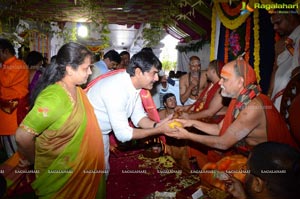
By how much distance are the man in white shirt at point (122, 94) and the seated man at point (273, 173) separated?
1368mm

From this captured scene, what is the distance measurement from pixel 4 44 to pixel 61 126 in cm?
277

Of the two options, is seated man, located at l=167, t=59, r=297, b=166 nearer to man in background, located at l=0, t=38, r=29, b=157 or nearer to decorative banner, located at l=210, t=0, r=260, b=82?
decorative banner, located at l=210, t=0, r=260, b=82

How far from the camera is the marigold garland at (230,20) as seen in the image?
5030 millimetres

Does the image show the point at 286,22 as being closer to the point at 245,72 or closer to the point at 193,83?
the point at 245,72

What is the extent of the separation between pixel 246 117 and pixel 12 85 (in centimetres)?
368

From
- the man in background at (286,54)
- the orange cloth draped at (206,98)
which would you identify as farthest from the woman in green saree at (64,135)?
the man in background at (286,54)

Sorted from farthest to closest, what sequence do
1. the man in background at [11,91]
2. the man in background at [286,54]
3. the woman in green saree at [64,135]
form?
the man in background at [11,91]
the man in background at [286,54]
the woman in green saree at [64,135]

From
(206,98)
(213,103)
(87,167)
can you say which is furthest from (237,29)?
(87,167)

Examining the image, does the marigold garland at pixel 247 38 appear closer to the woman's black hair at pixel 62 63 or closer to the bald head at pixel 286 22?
the bald head at pixel 286 22

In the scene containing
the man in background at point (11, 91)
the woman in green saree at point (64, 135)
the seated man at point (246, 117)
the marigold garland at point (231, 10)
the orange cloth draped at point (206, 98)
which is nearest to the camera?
the woman in green saree at point (64, 135)

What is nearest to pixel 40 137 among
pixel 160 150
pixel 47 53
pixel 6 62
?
pixel 6 62

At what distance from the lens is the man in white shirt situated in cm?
268

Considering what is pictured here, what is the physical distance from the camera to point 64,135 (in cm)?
233

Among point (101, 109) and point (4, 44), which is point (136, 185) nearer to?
point (101, 109)
